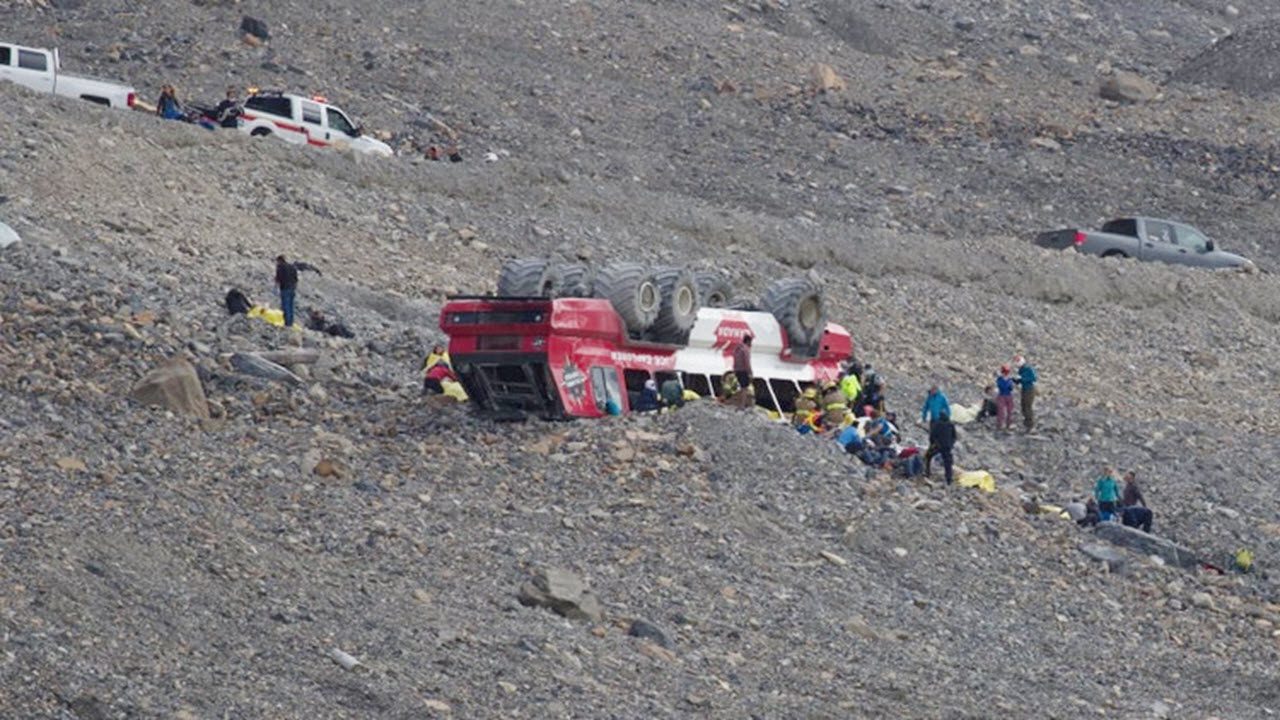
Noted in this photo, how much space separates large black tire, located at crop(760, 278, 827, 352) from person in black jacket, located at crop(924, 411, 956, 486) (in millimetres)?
1809

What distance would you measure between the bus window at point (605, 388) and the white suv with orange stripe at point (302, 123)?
14702 mm

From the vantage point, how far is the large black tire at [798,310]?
92.4 feet

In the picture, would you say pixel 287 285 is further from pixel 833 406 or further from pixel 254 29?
pixel 254 29

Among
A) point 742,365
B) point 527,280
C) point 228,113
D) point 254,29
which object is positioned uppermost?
point 254,29

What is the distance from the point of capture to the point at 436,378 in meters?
26.6

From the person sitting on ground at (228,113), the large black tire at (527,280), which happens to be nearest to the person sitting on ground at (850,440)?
the large black tire at (527,280)

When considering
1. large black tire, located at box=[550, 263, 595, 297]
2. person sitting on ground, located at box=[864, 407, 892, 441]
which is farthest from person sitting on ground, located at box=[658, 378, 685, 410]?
person sitting on ground, located at box=[864, 407, 892, 441]

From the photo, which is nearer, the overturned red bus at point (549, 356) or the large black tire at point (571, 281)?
the overturned red bus at point (549, 356)

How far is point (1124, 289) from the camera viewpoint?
4153 centimetres

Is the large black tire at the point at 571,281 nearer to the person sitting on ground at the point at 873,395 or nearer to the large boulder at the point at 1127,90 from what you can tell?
the person sitting on ground at the point at 873,395

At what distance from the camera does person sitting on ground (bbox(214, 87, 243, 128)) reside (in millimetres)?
40344

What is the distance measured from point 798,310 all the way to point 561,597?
8.24m

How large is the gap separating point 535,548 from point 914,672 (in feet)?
10.4

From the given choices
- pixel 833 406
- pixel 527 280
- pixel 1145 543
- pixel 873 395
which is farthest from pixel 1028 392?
pixel 527 280
